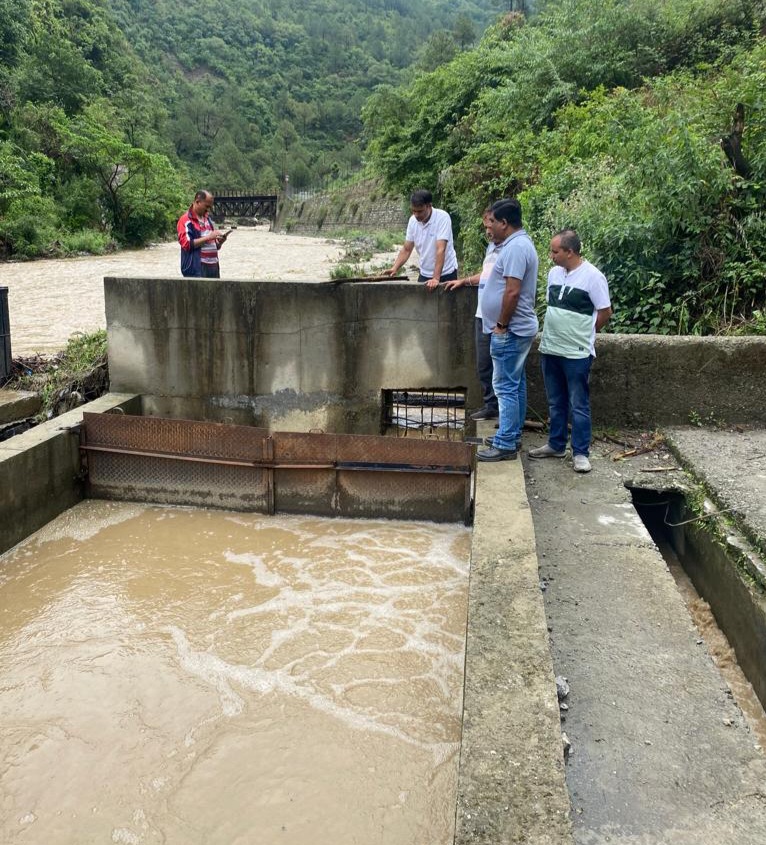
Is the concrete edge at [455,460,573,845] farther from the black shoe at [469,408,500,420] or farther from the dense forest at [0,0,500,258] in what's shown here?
the dense forest at [0,0,500,258]

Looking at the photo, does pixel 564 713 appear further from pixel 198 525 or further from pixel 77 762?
pixel 198 525

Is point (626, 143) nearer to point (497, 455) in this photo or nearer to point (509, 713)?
point (497, 455)

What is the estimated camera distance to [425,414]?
7.56 metres

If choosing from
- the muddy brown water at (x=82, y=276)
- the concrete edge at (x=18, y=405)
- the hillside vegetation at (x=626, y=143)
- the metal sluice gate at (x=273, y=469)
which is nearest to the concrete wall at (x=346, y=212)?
the muddy brown water at (x=82, y=276)

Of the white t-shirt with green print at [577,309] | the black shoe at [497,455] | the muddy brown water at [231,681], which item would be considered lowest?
the muddy brown water at [231,681]

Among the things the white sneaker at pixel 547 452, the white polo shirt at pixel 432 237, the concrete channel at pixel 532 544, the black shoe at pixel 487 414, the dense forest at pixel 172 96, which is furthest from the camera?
Result: the dense forest at pixel 172 96

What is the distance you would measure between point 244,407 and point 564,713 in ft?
15.4

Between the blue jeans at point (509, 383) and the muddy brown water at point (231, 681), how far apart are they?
99 centimetres

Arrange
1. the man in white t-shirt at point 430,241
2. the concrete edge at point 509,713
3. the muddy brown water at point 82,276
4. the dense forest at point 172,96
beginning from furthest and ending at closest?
1. the dense forest at point 172,96
2. the muddy brown water at point 82,276
3. the man in white t-shirt at point 430,241
4. the concrete edge at point 509,713

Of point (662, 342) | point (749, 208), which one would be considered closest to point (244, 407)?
point (662, 342)

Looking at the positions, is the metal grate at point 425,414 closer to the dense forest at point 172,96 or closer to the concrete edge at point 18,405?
the concrete edge at point 18,405

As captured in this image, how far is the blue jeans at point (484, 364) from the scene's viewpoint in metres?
6.04

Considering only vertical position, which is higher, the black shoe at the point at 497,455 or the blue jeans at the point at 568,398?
the blue jeans at the point at 568,398

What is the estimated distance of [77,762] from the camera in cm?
361
